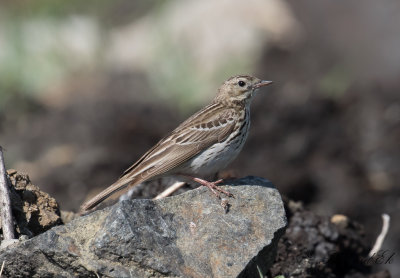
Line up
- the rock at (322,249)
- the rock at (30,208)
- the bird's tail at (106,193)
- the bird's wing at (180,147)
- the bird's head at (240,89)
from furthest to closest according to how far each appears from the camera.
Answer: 1. the bird's head at (240,89)
2. the rock at (322,249)
3. the bird's wing at (180,147)
4. the bird's tail at (106,193)
5. the rock at (30,208)

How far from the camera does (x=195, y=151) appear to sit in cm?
705

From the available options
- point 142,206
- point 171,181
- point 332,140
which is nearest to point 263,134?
point 332,140

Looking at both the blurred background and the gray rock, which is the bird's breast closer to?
the gray rock

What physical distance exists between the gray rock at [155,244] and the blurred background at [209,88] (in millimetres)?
4247

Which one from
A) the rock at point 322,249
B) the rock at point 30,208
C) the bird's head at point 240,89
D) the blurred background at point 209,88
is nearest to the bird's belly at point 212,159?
the bird's head at point 240,89

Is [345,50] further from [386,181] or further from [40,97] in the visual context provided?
[40,97]

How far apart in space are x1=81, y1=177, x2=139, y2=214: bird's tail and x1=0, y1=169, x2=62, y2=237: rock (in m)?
0.26

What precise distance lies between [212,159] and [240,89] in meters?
1.11

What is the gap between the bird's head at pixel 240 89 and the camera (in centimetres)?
781

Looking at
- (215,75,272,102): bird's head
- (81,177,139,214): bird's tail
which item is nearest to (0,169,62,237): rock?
(81,177,139,214): bird's tail

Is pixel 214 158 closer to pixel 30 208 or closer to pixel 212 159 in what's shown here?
pixel 212 159

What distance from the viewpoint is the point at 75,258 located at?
5.28 meters

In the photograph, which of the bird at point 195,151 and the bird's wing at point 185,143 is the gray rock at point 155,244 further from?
the bird's wing at point 185,143

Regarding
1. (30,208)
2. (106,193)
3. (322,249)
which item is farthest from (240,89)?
(30,208)
